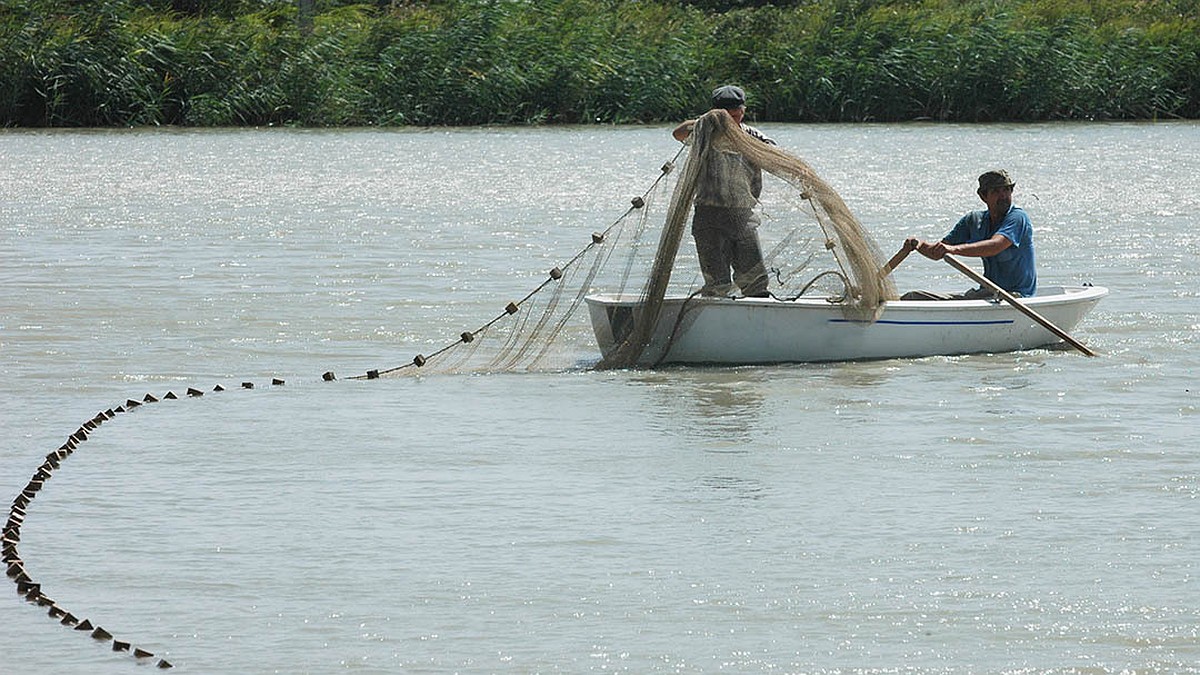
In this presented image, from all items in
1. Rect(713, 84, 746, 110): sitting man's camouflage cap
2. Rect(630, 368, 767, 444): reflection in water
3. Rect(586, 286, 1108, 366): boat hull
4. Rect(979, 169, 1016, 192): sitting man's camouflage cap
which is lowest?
Rect(630, 368, 767, 444): reflection in water

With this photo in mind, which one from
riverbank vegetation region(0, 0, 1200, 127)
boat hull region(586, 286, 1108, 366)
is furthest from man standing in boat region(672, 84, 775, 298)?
riverbank vegetation region(0, 0, 1200, 127)

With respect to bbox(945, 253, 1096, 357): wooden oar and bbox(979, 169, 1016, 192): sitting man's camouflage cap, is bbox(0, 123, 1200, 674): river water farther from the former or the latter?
bbox(979, 169, 1016, 192): sitting man's camouflage cap

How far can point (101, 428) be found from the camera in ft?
30.3

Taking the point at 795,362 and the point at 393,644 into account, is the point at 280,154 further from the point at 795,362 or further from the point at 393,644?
the point at 393,644

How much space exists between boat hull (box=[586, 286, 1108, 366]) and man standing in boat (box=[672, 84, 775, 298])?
0.13 meters

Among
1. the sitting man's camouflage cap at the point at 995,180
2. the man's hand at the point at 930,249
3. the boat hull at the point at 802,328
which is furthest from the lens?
the sitting man's camouflage cap at the point at 995,180

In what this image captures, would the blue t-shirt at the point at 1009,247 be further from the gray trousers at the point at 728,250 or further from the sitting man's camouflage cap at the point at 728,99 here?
the sitting man's camouflage cap at the point at 728,99

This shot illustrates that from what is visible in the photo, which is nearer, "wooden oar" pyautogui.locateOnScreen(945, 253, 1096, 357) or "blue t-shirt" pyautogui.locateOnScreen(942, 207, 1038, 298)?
"wooden oar" pyautogui.locateOnScreen(945, 253, 1096, 357)

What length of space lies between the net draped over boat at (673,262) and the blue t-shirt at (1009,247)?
22.8 inches

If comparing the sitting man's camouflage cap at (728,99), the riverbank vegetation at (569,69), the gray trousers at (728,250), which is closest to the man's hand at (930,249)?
the gray trousers at (728,250)

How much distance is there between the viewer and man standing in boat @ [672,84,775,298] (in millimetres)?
10492

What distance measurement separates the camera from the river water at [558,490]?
20.0 ft

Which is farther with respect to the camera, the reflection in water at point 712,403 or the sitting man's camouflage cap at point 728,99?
the sitting man's camouflage cap at point 728,99

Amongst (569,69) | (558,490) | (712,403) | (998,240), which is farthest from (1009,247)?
(569,69)
